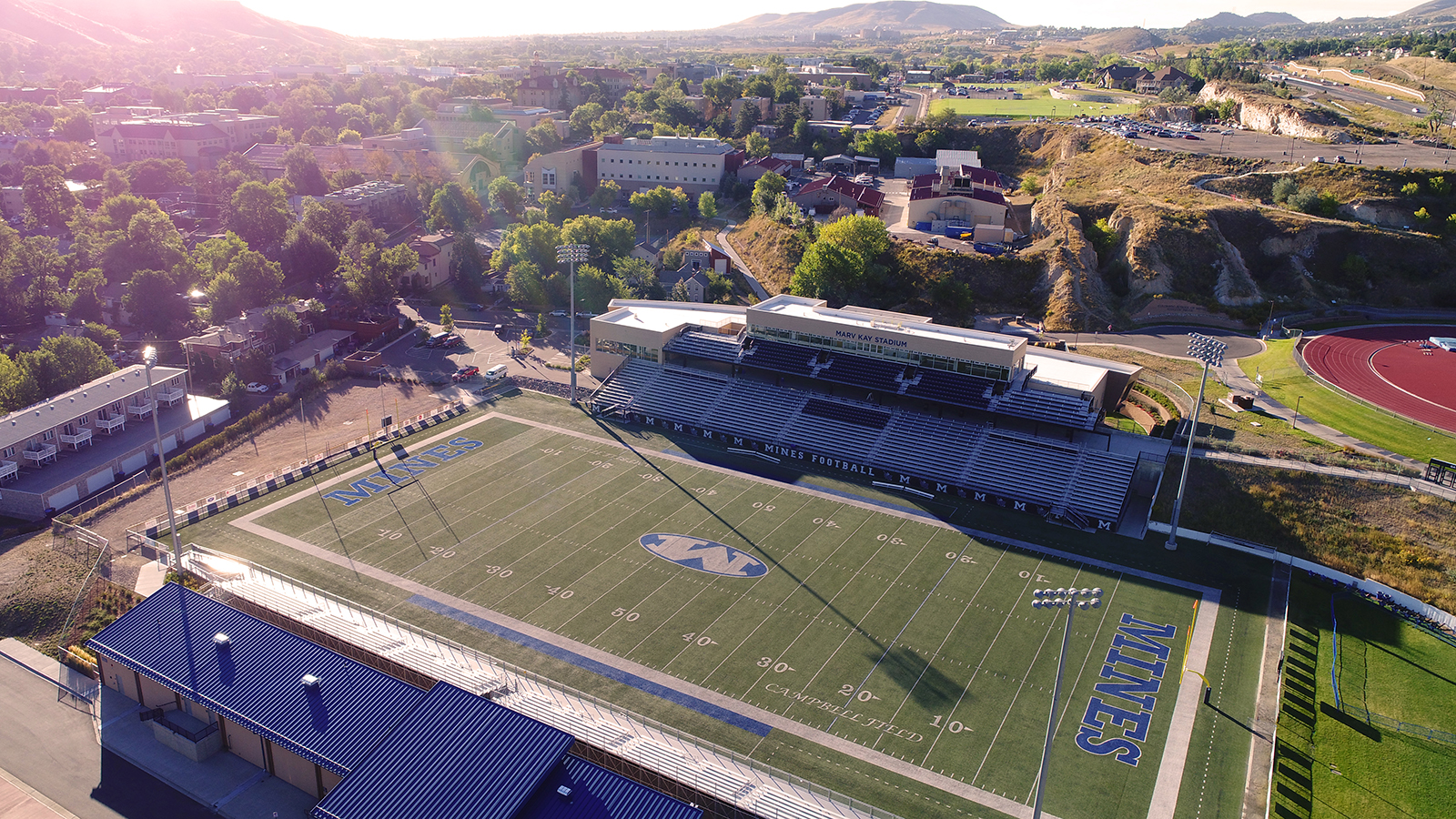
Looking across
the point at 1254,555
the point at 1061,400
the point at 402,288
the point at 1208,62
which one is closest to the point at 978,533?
the point at 1061,400

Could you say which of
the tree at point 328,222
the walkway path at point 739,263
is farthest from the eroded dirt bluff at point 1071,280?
the tree at point 328,222

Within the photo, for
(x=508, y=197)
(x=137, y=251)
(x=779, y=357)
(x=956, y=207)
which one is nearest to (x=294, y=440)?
(x=779, y=357)

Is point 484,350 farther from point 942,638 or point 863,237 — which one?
point 942,638

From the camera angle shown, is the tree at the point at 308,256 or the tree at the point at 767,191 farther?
the tree at the point at 767,191

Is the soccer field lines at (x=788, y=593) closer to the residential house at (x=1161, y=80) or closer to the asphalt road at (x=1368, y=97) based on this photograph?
the asphalt road at (x=1368, y=97)

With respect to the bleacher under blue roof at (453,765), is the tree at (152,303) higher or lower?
higher
